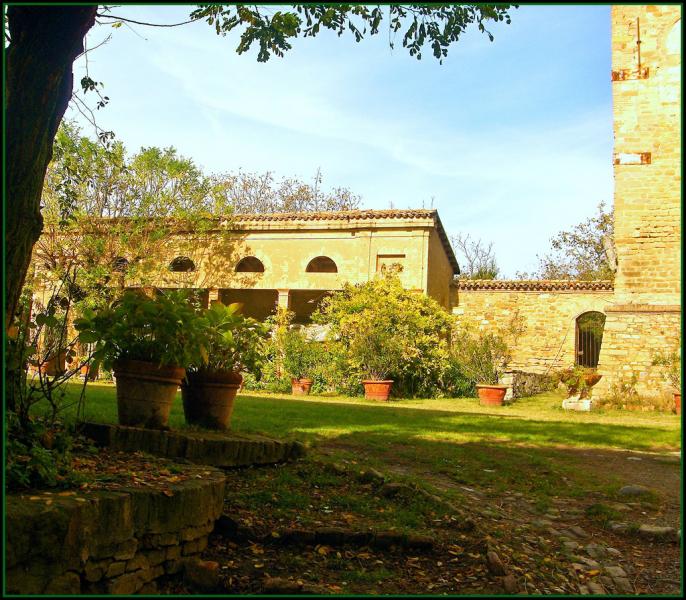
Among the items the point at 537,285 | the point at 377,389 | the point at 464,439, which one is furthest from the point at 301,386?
the point at 537,285

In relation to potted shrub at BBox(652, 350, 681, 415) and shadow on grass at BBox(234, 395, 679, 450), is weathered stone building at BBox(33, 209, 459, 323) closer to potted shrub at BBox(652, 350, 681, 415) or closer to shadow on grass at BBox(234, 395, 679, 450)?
potted shrub at BBox(652, 350, 681, 415)

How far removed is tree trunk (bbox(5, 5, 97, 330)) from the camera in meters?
3.29

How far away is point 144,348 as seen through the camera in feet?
14.9

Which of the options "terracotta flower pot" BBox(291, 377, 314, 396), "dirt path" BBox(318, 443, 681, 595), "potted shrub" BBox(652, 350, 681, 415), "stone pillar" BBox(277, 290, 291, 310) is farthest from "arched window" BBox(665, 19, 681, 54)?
"stone pillar" BBox(277, 290, 291, 310)

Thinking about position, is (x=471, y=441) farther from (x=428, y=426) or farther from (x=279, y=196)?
(x=279, y=196)

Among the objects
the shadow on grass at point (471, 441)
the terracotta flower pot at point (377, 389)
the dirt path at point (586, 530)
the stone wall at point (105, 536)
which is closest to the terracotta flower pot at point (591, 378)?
the shadow on grass at point (471, 441)

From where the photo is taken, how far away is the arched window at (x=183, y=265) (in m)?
22.3

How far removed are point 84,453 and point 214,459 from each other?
109cm

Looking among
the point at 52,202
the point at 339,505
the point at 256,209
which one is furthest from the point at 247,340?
the point at 256,209

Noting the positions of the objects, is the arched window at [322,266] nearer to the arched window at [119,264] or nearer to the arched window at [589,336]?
the arched window at [119,264]

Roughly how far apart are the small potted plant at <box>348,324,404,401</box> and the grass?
457 cm

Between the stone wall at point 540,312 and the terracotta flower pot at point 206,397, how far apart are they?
59.7 feet

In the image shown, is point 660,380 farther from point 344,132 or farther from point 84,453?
point 84,453

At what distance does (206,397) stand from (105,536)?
2.49m
